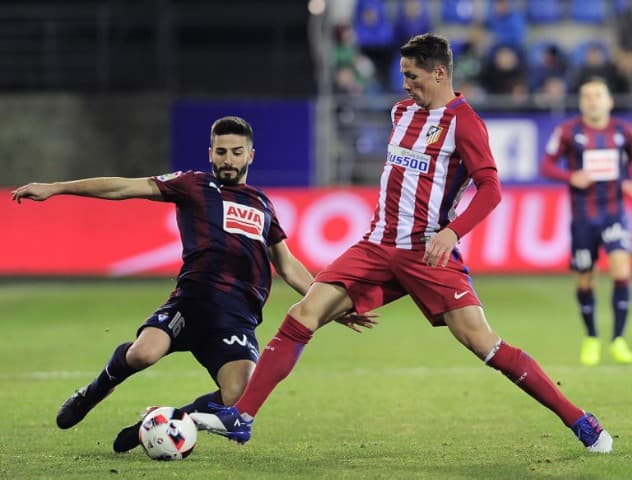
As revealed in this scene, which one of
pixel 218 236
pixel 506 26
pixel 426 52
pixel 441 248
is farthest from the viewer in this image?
pixel 506 26

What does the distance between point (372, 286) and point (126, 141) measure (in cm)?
1387

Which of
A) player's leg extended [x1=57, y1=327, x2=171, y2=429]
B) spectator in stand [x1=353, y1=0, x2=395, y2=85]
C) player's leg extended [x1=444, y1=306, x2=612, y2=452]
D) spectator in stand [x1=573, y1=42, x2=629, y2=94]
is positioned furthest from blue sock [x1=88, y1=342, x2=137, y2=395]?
spectator in stand [x1=353, y1=0, x2=395, y2=85]

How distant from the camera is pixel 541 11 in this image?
20781 mm

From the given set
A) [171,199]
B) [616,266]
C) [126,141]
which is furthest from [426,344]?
[126,141]

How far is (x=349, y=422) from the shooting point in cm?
696

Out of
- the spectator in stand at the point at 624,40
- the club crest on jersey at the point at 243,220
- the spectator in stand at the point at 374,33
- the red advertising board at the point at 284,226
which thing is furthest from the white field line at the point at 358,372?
the spectator in stand at the point at 374,33

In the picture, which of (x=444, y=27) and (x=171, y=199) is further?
(x=444, y=27)

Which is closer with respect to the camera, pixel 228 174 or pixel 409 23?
pixel 228 174

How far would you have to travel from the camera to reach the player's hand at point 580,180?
31.9 ft

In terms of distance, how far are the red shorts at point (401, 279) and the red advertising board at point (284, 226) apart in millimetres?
10863

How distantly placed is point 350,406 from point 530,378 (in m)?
2.10

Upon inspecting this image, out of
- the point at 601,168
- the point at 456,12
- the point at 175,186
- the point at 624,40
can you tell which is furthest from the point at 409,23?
the point at 175,186

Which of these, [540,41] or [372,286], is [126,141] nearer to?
[540,41]

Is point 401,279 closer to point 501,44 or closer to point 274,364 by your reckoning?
point 274,364
